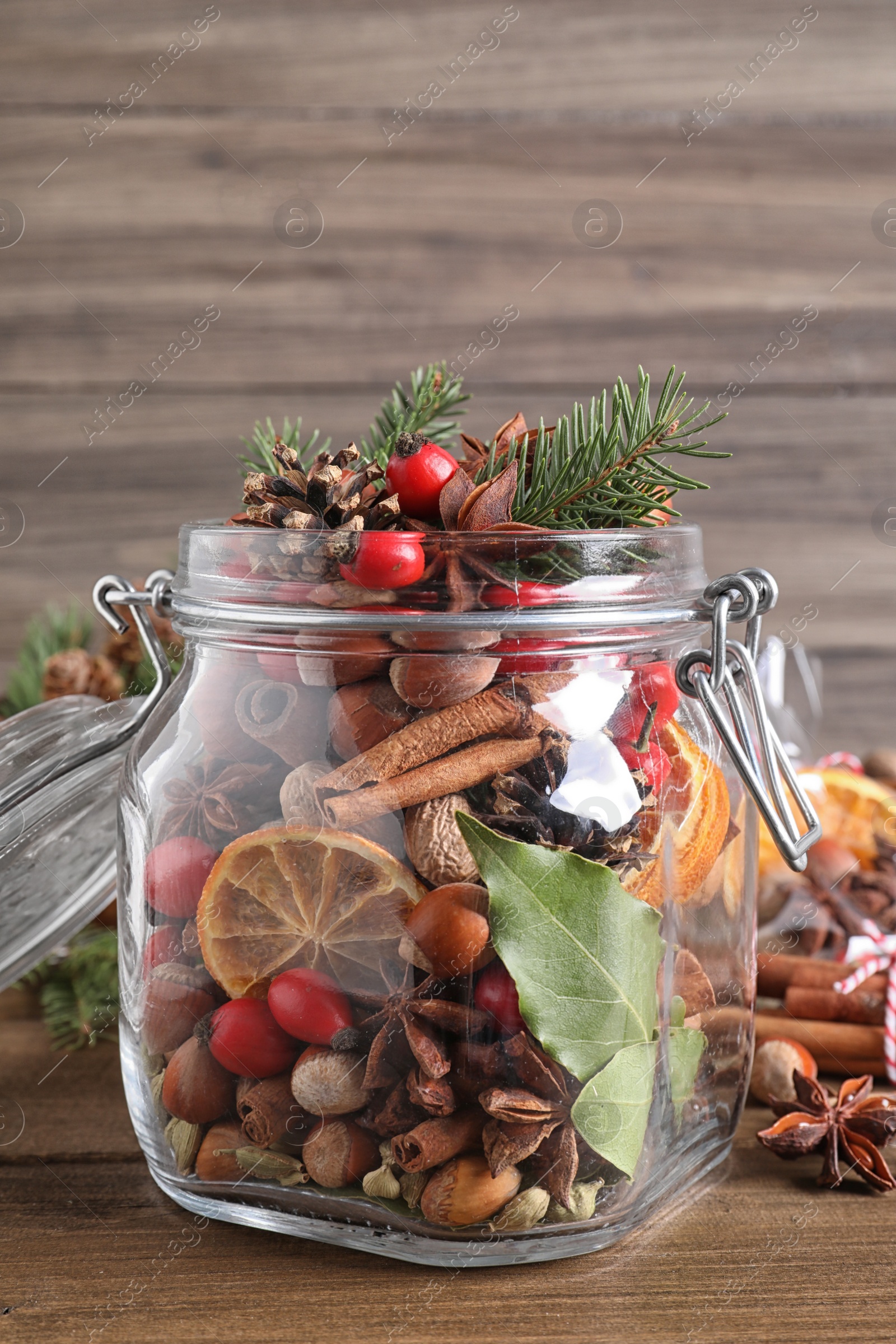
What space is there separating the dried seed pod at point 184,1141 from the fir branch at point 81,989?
21 cm

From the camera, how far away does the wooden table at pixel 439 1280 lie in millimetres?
435

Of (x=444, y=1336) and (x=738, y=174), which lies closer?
(x=444, y=1336)

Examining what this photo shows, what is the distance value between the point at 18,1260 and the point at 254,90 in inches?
42.0

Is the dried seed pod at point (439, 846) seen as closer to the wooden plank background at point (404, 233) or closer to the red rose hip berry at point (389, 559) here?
the red rose hip berry at point (389, 559)

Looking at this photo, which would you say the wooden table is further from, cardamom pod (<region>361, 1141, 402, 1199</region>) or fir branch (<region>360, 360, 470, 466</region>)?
fir branch (<region>360, 360, 470, 466</region>)

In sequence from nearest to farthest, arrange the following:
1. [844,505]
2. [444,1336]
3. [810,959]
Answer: [444,1336] < [810,959] < [844,505]

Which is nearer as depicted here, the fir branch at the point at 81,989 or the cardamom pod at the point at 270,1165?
the cardamom pod at the point at 270,1165

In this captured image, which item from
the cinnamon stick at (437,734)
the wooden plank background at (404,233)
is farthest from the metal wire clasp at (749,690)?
the wooden plank background at (404,233)

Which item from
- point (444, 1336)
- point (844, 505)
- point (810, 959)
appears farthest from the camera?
point (844, 505)

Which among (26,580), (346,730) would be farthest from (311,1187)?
(26,580)

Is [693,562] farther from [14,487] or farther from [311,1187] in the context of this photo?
[14,487]

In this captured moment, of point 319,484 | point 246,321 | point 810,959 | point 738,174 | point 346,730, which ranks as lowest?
point 810,959

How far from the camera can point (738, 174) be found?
119cm

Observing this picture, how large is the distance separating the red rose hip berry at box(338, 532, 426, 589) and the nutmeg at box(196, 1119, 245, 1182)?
0.24m
